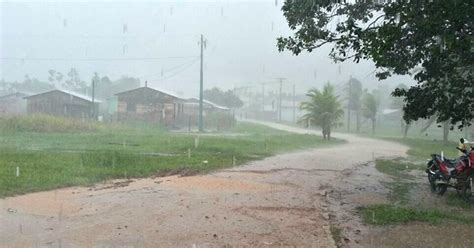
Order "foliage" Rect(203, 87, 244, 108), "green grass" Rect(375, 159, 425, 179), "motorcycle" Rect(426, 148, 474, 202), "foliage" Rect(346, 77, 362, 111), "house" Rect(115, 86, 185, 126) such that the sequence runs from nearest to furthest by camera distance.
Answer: "motorcycle" Rect(426, 148, 474, 202) → "green grass" Rect(375, 159, 425, 179) → "house" Rect(115, 86, 185, 126) → "foliage" Rect(346, 77, 362, 111) → "foliage" Rect(203, 87, 244, 108)

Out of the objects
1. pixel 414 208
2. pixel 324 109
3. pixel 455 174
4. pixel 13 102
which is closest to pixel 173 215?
pixel 414 208

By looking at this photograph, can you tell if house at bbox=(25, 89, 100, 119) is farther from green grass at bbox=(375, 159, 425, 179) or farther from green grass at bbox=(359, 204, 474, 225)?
green grass at bbox=(359, 204, 474, 225)

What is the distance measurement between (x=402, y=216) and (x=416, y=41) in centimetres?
334

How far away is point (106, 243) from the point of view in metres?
6.78

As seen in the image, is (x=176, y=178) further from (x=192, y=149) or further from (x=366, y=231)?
(x=192, y=149)

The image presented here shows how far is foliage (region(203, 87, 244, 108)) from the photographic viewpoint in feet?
293

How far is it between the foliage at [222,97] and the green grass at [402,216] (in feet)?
259

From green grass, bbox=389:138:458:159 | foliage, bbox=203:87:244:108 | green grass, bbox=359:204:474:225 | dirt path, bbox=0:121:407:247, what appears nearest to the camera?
dirt path, bbox=0:121:407:247

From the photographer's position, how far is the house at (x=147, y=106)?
164ft

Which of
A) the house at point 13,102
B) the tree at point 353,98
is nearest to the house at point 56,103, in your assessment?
the house at point 13,102

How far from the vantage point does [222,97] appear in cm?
8988

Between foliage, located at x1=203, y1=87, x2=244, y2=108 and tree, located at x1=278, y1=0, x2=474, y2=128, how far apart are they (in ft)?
251

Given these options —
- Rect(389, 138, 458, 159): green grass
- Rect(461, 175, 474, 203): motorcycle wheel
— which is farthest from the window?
Rect(461, 175, 474, 203): motorcycle wheel

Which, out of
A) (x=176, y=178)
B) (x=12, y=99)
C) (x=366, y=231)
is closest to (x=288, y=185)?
(x=176, y=178)
